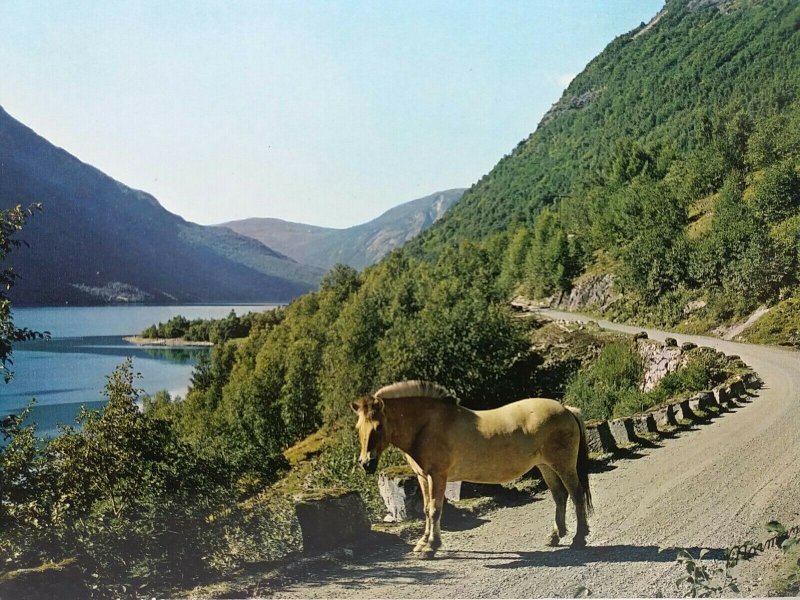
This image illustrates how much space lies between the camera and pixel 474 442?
4.39 metres

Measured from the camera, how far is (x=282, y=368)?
1934cm

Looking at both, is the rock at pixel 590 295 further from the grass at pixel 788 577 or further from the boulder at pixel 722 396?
the grass at pixel 788 577

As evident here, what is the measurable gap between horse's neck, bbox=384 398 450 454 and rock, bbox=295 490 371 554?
0.81 metres

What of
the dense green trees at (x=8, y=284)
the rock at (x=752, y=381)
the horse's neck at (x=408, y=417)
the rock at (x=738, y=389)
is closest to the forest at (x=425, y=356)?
the dense green trees at (x=8, y=284)

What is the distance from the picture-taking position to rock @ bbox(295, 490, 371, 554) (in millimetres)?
4723

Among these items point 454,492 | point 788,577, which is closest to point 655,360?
point 788,577

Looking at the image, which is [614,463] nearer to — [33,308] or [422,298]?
[422,298]

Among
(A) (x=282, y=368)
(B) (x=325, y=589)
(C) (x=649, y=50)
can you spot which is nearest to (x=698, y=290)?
(B) (x=325, y=589)

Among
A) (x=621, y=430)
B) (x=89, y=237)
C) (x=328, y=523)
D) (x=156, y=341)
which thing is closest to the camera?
(x=328, y=523)

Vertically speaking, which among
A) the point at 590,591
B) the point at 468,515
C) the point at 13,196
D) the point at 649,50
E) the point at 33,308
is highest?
the point at 649,50

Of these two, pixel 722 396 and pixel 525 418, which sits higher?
pixel 525 418

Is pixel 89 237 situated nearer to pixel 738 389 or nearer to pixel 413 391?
pixel 413 391

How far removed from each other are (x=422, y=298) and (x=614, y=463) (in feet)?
11.3

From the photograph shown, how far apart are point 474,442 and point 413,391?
54 centimetres
